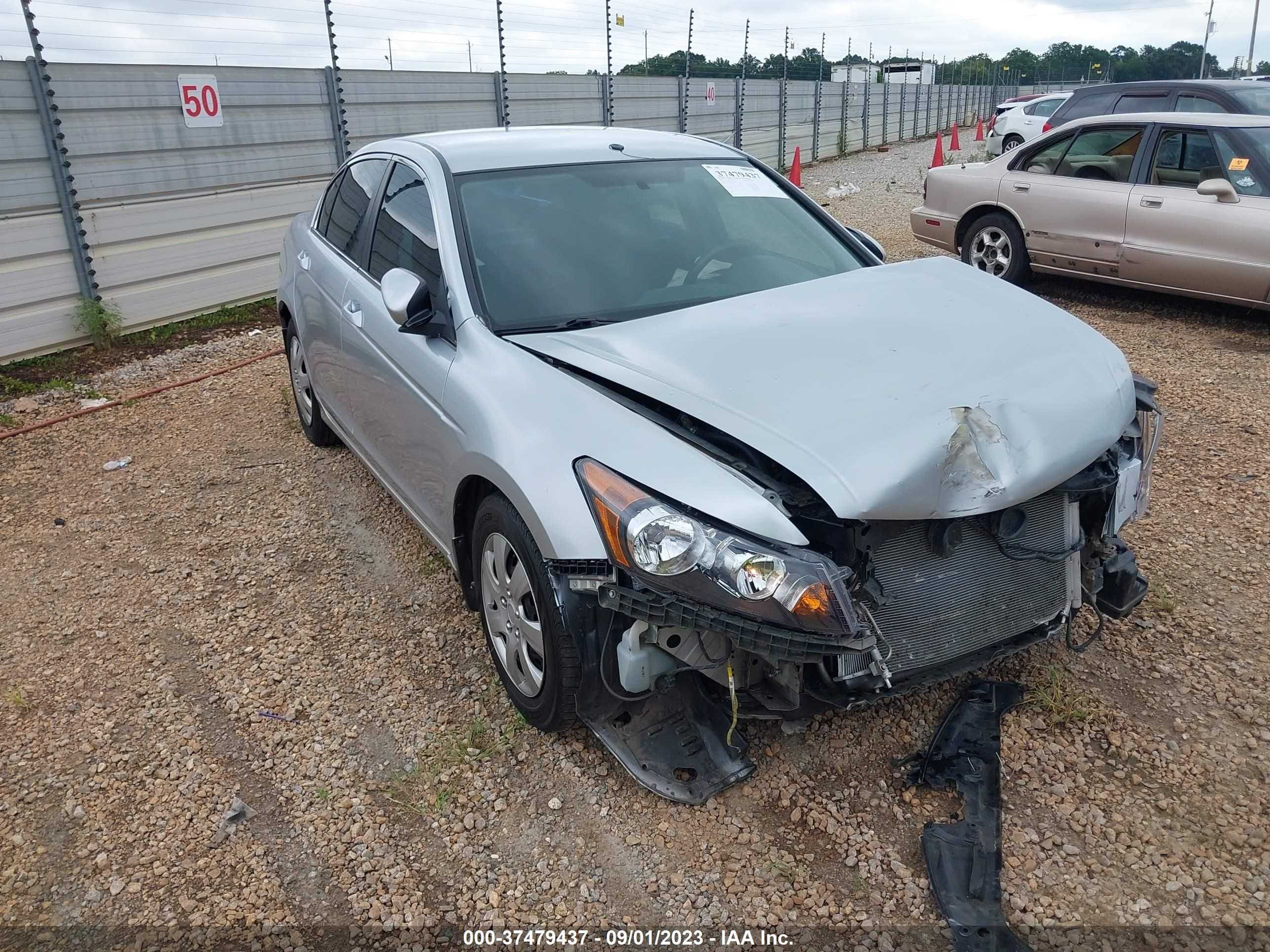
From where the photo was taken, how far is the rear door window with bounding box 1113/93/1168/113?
8.01 meters

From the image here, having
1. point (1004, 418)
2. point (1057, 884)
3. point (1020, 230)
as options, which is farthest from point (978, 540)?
point (1020, 230)

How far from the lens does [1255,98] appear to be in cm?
775

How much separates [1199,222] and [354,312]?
5.99 metres

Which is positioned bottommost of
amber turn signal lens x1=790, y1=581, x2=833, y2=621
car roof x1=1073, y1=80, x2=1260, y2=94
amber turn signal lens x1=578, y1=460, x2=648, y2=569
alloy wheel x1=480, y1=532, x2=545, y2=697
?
alloy wheel x1=480, y1=532, x2=545, y2=697

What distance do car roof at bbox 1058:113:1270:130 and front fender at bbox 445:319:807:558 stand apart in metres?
6.44

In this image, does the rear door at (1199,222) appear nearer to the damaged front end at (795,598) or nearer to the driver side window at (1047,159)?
the driver side window at (1047,159)

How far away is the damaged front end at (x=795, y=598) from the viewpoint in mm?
2201

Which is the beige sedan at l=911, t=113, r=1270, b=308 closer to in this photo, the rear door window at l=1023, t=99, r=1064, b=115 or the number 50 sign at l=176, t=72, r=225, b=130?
the number 50 sign at l=176, t=72, r=225, b=130

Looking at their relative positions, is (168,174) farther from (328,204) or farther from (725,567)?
(725,567)

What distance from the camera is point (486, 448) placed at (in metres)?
2.75

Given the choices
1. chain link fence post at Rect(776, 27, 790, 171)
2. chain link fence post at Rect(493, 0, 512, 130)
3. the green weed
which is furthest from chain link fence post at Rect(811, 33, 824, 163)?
the green weed

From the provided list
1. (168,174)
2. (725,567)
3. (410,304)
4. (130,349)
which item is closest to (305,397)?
(410,304)

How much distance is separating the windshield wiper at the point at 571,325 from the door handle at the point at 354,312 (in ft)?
3.65

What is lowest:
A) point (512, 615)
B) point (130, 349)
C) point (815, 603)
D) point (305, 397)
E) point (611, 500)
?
point (130, 349)
